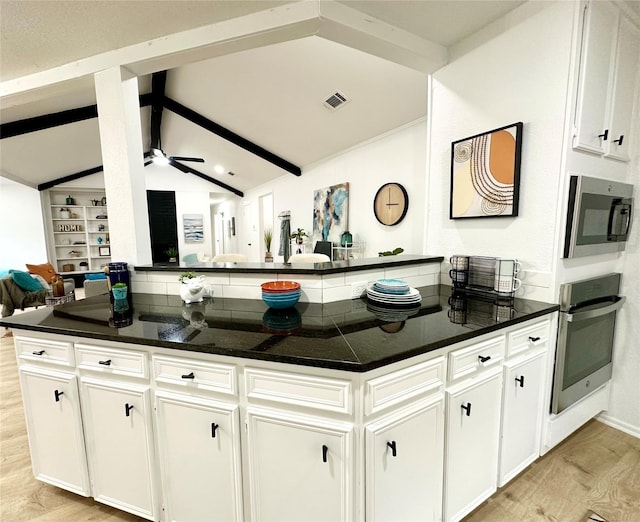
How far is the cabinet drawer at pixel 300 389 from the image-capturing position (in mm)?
951

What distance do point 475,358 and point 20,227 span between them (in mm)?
8689

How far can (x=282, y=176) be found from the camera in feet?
20.6

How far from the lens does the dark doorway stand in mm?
6215

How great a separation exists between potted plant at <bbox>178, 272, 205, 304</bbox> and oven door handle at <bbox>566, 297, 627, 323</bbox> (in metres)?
1.96

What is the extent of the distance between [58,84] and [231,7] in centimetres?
136

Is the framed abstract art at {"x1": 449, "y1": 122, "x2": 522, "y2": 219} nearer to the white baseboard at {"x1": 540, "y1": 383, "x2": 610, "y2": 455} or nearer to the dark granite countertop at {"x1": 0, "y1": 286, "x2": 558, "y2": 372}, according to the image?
the dark granite countertop at {"x1": 0, "y1": 286, "x2": 558, "y2": 372}

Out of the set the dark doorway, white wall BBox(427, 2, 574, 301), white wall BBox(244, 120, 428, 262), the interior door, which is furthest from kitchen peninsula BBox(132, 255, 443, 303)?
the interior door

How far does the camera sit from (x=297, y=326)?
4.05ft

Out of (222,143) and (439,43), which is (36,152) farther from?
(439,43)

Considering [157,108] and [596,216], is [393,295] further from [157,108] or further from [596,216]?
[157,108]

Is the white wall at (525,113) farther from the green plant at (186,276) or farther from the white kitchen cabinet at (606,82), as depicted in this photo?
the green plant at (186,276)

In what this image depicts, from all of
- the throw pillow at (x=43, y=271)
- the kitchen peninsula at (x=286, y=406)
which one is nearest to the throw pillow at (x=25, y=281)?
the throw pillow at (x=43, y=271)

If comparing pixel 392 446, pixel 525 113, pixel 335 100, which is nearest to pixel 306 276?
pixel 392 446

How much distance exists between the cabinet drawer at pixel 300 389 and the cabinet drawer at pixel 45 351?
88 centimetres
